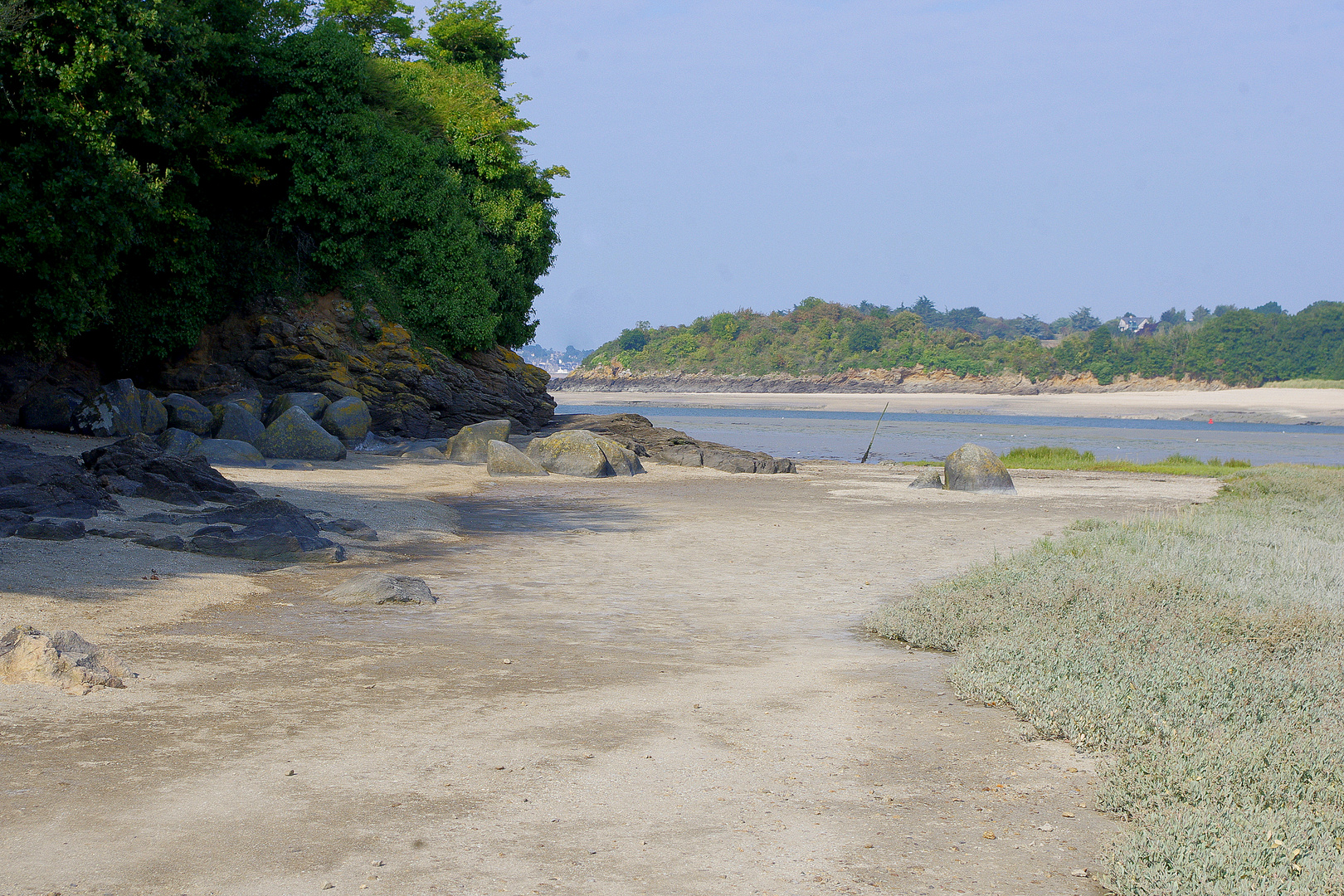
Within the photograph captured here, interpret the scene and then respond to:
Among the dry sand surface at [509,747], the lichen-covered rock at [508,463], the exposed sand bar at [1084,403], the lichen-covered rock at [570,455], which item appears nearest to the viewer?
the dry sand surface at [509,747]

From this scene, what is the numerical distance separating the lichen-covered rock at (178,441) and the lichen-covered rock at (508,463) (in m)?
5.68

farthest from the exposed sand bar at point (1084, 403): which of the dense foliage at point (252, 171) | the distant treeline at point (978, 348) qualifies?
the dense foliage at point (252, 171)

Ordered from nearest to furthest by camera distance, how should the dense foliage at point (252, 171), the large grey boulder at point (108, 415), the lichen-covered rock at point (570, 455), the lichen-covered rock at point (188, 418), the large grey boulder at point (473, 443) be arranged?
the dense foliage at point (252, 171) < the large grey boulder at point (108, 415) < the lichen-covered rock at point (188, 418) < the lichen-covered rock at point (570, 455) < the large grey boulder at point (473, 443)

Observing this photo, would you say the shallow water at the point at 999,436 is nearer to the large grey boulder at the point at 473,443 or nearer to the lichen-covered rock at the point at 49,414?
the large grey boulder at the point at 473,443

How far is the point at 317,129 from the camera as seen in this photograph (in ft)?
89.7

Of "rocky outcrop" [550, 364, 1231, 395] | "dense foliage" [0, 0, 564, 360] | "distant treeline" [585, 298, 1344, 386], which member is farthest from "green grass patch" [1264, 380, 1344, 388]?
"dense foliage" [0, 0, 564, 360]

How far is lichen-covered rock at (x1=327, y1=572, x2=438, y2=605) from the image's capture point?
9023mm

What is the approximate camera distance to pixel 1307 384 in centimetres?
10569

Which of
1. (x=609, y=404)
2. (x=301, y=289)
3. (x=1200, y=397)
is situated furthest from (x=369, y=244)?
(x=1200, y=397)

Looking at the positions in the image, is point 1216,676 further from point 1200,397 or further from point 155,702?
point 1200,397

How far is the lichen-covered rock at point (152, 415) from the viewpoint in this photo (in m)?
21.3

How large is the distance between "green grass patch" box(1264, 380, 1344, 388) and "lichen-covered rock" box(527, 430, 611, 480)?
103 meters

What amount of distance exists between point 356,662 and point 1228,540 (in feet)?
34.1

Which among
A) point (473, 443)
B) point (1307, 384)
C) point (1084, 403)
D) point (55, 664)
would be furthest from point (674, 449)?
point (1307, 384)
